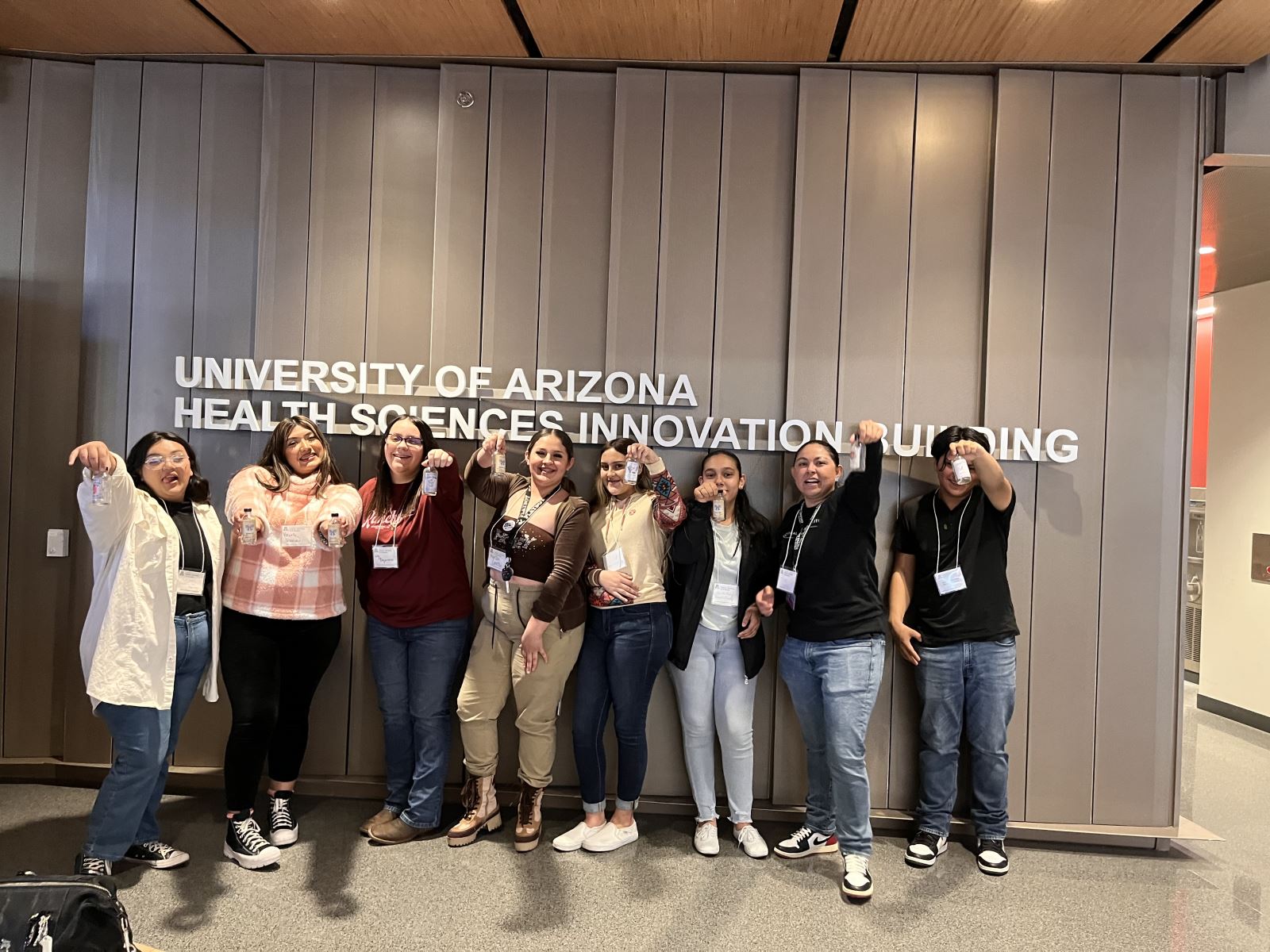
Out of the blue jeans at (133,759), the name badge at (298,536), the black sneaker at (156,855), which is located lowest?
the black sneaker at (156,855)

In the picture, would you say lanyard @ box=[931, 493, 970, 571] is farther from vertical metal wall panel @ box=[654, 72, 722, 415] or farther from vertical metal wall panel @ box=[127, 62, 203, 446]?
vertical metal wall panel @ box=[127, 62, 203, 446]

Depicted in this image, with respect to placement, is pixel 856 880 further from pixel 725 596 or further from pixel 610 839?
pixel 725 596

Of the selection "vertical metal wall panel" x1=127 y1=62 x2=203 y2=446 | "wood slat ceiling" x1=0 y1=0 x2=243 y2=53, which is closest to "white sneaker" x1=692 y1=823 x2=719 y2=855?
"vertical metal wall panel" x1=127 y1=62 x2=203 y2=446

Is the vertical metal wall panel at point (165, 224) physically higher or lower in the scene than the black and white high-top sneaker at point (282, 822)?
higher

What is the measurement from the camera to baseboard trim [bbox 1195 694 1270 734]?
17.9 ft

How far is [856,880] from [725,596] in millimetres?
1190

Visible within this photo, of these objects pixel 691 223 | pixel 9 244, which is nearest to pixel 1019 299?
pixel 691 223

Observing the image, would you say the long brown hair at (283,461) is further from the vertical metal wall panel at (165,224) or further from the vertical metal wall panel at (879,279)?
the vertical metal wall panel at (879,279)

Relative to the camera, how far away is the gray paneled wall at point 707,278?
360 cm

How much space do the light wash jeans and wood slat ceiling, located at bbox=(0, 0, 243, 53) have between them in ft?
11.3

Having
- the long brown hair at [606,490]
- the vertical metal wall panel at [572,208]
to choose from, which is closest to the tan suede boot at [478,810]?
the long brown hair at [606,490]

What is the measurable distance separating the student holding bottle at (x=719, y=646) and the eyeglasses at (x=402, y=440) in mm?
1182

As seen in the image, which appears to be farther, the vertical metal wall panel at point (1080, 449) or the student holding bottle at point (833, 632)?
the vertical metal wall panel at point (1080, 449)

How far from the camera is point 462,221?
3.75 metres
